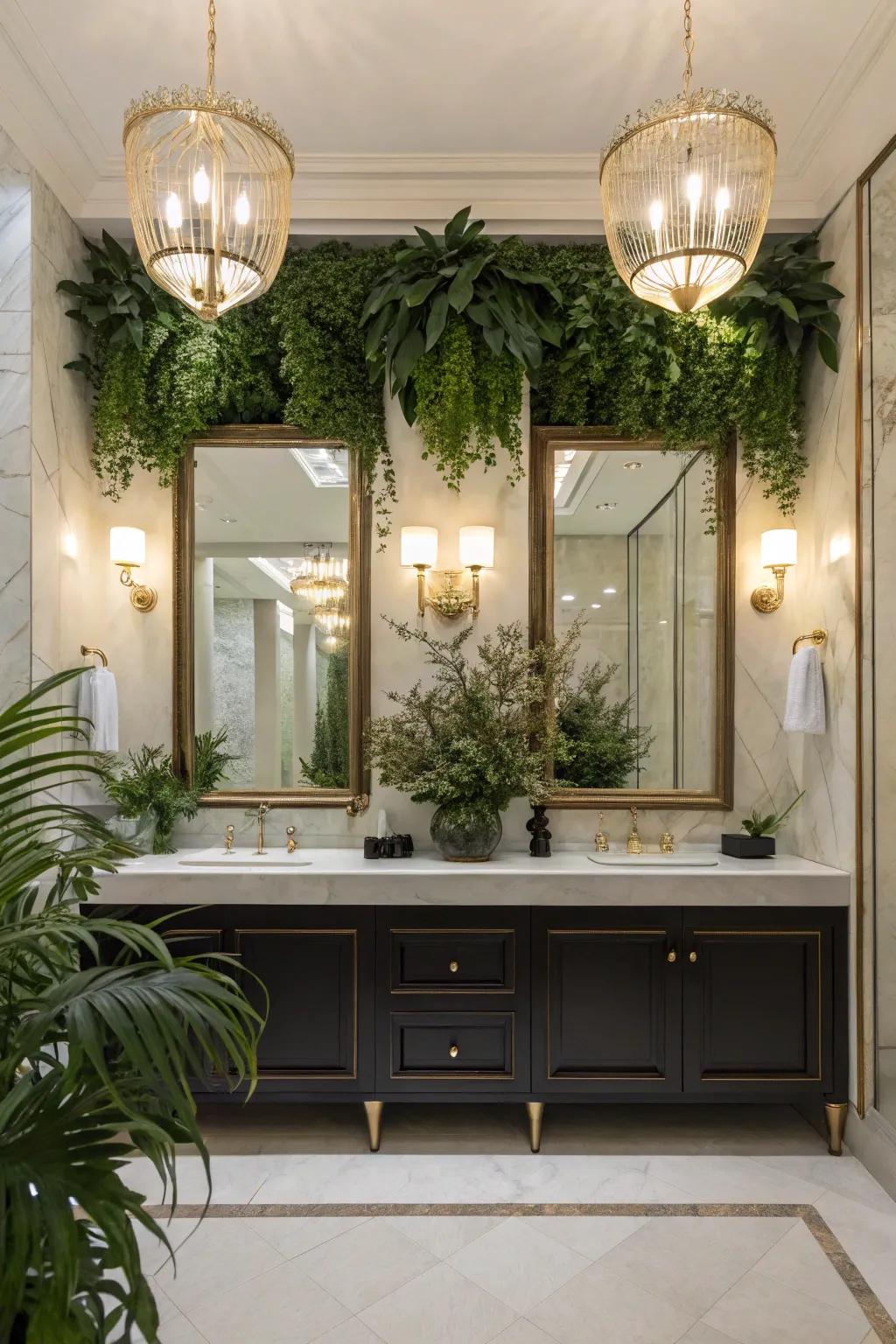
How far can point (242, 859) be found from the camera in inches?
124

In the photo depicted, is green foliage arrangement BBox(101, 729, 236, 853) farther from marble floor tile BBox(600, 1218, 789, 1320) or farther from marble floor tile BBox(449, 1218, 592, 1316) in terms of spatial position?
marble floor tile BBox(600, 1218, 789, 1320)

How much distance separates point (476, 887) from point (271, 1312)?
1.29 m

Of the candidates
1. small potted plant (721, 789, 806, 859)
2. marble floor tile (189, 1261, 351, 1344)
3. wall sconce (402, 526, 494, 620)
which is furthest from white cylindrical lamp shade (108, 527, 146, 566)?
small potted plant (721, 789, 806, 859)

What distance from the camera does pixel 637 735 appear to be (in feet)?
11.3

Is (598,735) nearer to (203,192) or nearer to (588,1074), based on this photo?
(588,1074)

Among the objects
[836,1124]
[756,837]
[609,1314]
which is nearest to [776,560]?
[756,837]

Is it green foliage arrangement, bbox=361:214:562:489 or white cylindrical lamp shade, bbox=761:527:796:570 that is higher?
green foliage arrangement, bbox=361:214:562:489

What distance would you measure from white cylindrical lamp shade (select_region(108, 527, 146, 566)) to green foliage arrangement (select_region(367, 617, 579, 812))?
1.11m

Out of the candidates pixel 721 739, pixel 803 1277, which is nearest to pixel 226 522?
pixel 721 739

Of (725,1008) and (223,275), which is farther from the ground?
(223,275)

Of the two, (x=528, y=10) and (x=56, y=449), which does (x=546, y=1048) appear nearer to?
(x=56, y=449)

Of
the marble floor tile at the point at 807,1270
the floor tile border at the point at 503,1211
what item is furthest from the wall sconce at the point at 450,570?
the marble floor tile at the point at 807,1270

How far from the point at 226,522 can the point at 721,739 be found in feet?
7.37

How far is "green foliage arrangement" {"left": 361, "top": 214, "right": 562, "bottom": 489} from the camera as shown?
3.10 meters
